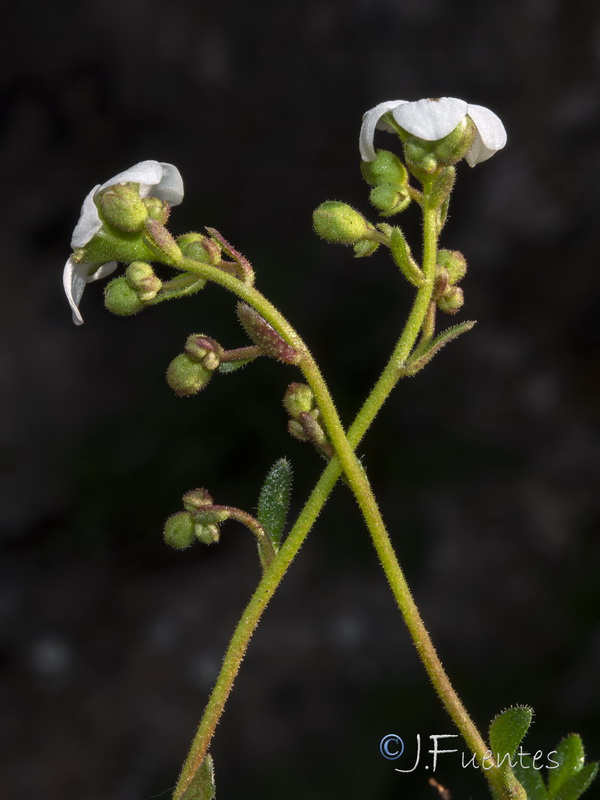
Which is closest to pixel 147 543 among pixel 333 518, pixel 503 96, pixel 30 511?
pixel 30 511

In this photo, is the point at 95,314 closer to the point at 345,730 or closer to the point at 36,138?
the point at 36,138

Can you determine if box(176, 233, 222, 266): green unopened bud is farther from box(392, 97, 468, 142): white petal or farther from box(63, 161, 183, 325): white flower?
box(392, 97, 468, 142): white petal

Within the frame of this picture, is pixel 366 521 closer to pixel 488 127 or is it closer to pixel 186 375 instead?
pixel 186 375

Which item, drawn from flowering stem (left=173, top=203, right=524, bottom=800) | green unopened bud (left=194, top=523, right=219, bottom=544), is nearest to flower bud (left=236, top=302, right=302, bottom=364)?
flowering stem (left=173, top=203, right=524, bottom=800)

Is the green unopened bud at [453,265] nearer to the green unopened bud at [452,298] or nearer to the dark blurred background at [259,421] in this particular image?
the green unopened bud at [452,298]

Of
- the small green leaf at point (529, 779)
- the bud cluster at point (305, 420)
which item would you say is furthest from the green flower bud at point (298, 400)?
the small green leaf at point (529, 779)

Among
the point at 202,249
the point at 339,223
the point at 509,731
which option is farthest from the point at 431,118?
the point at 509,731
